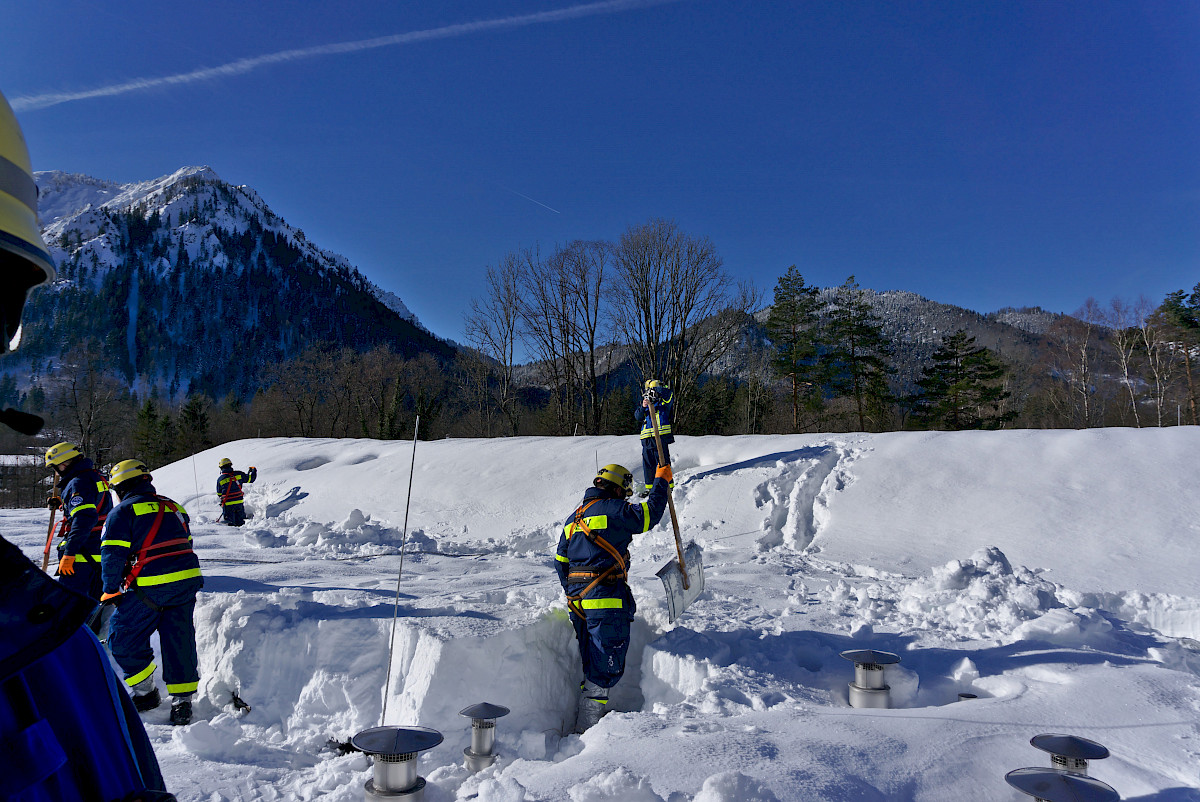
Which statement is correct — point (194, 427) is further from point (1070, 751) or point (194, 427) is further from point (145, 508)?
point (1070, 751)

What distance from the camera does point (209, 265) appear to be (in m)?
150

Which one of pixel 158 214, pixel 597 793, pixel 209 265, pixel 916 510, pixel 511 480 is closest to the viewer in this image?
pixel 597 793

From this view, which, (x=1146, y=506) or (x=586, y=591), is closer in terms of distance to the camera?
(x=586, y=591)

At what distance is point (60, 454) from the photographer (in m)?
6.53

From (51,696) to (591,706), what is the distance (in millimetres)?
4731

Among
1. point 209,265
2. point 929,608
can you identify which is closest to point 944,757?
point 929,608

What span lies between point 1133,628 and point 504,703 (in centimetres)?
607

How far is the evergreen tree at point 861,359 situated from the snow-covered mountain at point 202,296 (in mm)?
94090

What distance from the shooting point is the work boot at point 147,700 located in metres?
5.23

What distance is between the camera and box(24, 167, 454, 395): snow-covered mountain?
130 meters

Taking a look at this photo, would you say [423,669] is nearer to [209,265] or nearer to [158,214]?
[209,265]

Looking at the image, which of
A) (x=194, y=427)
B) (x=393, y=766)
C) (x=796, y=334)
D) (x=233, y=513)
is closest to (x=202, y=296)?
(x=194, y=427)

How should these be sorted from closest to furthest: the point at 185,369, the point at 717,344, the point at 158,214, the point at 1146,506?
the point at 1146,506, the point at 717,344, the point at 185,369, the point at 158,214

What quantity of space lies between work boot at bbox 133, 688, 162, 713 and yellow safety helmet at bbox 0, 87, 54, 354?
5.37 meters
